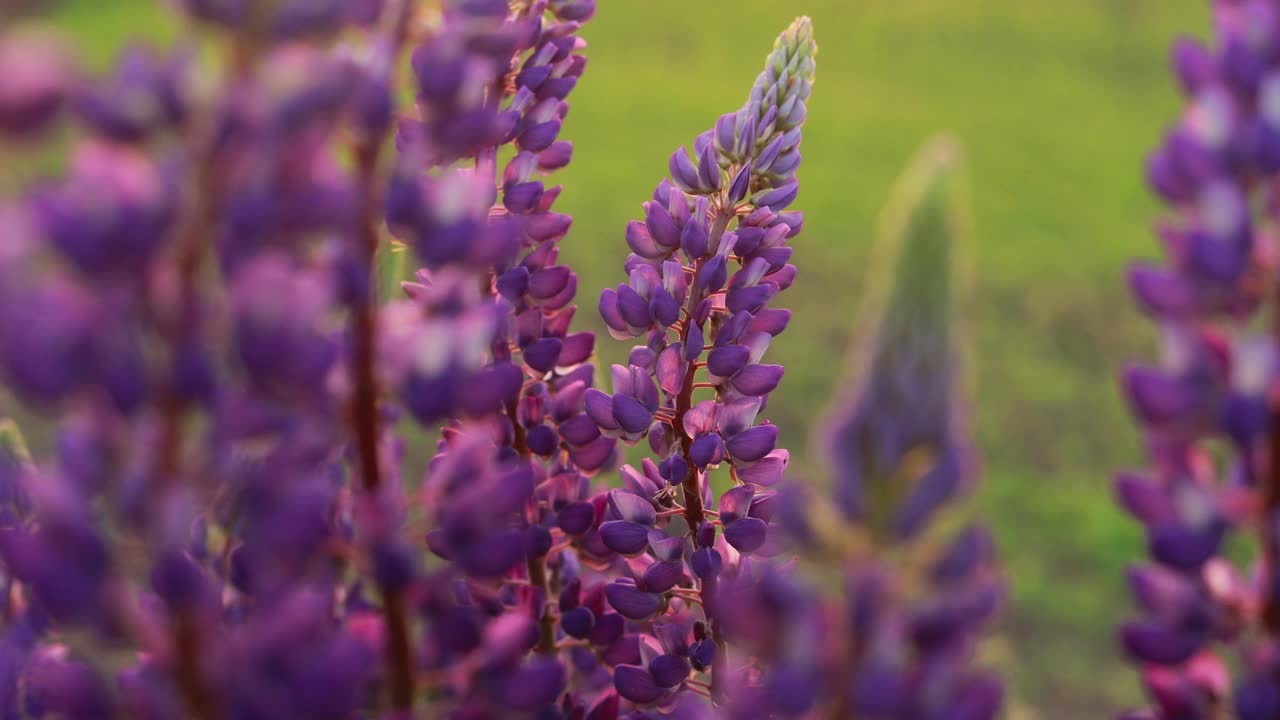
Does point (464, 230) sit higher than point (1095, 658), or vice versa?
point (464, 230)

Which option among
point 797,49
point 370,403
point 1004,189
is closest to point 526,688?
point 370,403

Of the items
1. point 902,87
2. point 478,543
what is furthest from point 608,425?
point 902,87

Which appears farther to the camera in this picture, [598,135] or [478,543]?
[598,135]

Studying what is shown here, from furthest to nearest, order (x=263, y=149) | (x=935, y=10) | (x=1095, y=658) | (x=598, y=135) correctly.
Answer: (x=935, y=10) → (x=598, y=135) → (x=1095, y=658) → (x=263, y=149)

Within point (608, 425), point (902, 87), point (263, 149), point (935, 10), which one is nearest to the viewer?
point (263, 149)

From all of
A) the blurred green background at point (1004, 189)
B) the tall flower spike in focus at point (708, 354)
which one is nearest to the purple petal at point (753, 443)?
the tall flower spike in focus at point (708, 354)

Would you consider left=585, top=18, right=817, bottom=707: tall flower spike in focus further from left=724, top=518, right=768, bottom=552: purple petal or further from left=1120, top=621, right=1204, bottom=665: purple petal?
left=1120, top=621, right=1204, bottom=665: purple petal

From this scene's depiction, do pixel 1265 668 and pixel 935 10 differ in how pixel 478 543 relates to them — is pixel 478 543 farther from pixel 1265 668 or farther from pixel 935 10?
pixel 935 10
